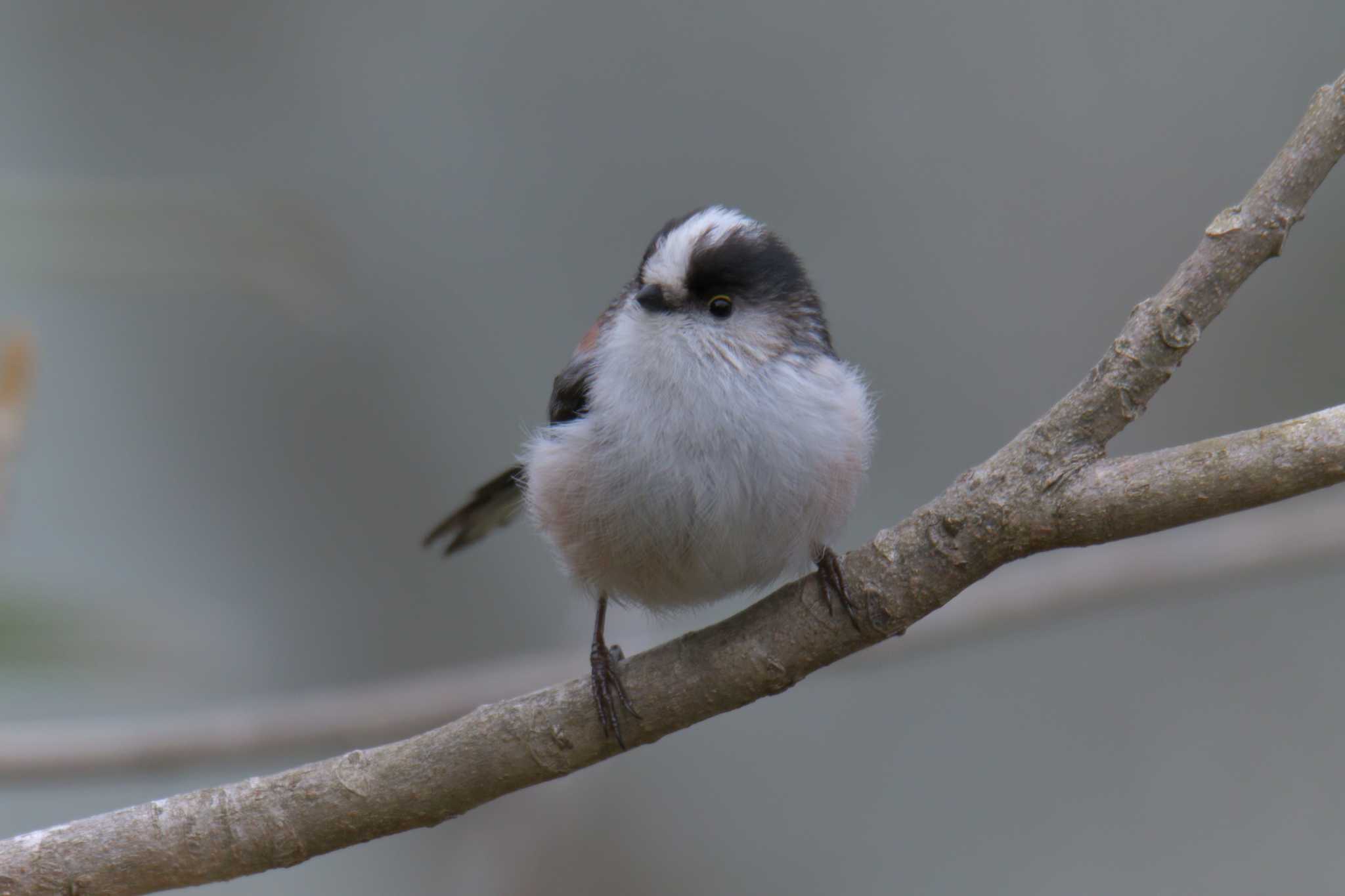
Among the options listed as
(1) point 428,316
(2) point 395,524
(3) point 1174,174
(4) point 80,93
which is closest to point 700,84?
(1) point 428,316

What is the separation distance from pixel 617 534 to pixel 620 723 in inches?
12.7

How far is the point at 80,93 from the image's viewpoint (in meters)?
3.65

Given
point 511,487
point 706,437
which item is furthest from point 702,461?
point 511,487

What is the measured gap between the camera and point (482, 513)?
2434mm

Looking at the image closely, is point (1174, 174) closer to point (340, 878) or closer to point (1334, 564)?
point (1334, 564)

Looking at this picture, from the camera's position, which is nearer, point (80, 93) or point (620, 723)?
point (620, 723)

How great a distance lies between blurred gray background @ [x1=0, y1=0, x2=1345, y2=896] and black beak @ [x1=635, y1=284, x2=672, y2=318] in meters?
1.29

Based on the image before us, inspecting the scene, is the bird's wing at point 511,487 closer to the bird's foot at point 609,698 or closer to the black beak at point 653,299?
the black beak at point 653,299

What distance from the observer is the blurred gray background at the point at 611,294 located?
128 inches

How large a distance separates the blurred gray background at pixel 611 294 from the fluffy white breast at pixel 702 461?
113cm

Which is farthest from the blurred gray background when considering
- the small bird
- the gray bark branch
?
the small bird

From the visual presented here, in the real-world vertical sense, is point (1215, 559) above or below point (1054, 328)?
below

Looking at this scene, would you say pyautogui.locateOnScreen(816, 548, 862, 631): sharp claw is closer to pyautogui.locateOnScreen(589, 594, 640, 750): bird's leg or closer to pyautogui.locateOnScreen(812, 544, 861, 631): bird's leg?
pyautogui.locateOnScreen(812, 544, 861, 631): bird's leg

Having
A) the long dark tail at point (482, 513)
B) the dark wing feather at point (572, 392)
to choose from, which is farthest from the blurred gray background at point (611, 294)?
the dark wing feather at point (572, 392)
